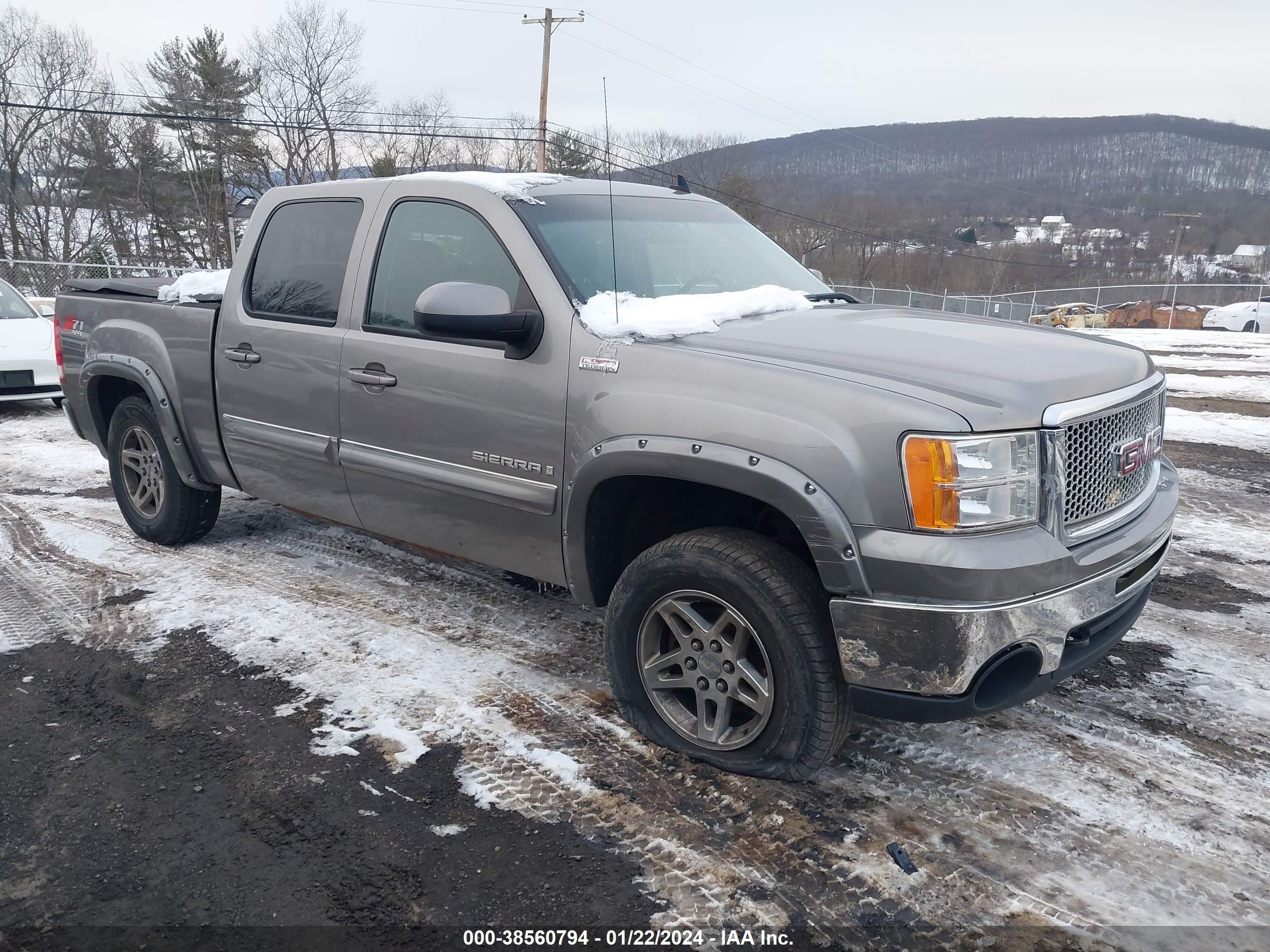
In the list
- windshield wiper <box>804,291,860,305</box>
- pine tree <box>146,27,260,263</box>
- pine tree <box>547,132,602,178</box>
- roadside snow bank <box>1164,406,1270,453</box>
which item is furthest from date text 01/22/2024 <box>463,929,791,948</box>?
pine tree <box>146,27,260,263</box>

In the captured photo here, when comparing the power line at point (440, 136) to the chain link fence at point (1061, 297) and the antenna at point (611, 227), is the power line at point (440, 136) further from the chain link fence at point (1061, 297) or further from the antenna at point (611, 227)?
the antenna at point (611, 227)

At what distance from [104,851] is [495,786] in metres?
1.13

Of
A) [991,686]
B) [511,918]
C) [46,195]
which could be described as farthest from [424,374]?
[46,195]

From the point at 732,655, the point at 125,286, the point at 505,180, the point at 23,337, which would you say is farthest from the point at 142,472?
the point at 23,337

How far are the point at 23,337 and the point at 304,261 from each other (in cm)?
721

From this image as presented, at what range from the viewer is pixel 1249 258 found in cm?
7431

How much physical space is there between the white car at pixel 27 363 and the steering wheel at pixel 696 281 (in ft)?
26.4

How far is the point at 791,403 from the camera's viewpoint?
2688mm

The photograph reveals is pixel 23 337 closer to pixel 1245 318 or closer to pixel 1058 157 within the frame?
pixel 1245 318

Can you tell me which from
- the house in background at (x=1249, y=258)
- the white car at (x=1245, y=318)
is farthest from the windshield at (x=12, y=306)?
the house in background at (x=1249, y=258)

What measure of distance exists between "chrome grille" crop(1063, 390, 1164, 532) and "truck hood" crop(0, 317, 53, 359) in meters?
10.1

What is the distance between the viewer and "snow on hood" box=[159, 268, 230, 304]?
4906 mm

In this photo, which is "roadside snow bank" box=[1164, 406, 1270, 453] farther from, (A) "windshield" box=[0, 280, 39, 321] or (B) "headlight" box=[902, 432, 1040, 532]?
(A) "windshield" box=[0, 280, 39, 321]

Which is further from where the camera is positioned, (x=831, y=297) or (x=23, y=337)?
(x=23, y=337)
